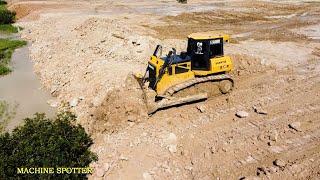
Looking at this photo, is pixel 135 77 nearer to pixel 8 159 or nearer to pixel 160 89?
pixel 160 89

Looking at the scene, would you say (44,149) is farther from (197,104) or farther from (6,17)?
(6,17)

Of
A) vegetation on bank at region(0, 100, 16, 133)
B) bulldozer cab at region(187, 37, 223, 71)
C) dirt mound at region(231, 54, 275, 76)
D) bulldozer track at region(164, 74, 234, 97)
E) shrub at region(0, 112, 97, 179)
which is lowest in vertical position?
vegetation on bank at region(0, 100, 16, 133)

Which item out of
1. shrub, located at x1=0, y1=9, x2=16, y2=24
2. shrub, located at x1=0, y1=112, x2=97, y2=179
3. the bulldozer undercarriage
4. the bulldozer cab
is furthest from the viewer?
shrub, located at x1=0, y1=9, x2=16, y2=24

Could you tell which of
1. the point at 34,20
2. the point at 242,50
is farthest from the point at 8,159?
the point at 34,20

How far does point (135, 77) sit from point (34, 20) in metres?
24.9

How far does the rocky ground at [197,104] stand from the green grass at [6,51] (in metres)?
1.48

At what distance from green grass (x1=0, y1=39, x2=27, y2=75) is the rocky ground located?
1.48 metres

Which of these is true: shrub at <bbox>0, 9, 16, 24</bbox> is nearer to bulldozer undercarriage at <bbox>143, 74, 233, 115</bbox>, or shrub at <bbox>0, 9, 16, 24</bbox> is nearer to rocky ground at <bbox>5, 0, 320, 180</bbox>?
rocky ground at <bbox>5, 0, 320, 180</bbox>

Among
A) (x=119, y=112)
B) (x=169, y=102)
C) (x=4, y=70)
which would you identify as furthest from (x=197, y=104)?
(x=4, y=70)

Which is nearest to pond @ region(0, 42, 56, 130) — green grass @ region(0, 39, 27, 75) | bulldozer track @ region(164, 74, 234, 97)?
green grass @ region(0, 39, 27, 75)

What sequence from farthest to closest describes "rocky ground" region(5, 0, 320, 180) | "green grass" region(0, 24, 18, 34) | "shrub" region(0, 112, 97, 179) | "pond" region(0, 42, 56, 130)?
"green grass" region(0, 24, 18, 34), "pond" region(0, 42, 56, 130), "rocky ground" region(5, 0, 320, 180), "shrub" region(0, 112, 97, 179)

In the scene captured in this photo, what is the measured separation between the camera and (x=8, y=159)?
36.1 feet

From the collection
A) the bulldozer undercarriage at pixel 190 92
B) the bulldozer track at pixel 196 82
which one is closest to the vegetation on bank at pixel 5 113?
the bulldozer undercarriage at pixel 190 92

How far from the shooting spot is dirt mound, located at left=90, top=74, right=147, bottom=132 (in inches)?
555
